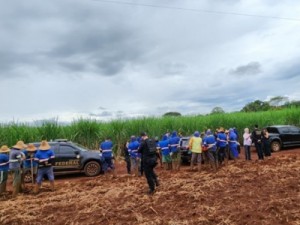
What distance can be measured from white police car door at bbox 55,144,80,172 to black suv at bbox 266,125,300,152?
45.1 feet

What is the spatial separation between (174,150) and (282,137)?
1125 centimetres

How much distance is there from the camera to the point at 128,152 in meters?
16.4

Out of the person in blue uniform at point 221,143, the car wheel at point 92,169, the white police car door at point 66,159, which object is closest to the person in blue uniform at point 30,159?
the white police car door at point 66,159

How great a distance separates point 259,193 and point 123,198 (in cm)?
367

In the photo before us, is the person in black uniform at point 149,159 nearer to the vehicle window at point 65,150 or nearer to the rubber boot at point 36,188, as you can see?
the rubber boot at point 36,188

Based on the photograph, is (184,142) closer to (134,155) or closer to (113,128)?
(134,155)

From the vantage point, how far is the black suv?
24406 mm

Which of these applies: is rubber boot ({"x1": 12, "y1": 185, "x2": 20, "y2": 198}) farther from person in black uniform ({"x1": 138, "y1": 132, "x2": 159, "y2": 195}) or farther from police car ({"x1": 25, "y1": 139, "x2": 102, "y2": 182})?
person in black uniform ({"x1": 138, "y1": 132, "x2": 159, "y2": 195})

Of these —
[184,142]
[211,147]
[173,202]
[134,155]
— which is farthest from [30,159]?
[184,142]

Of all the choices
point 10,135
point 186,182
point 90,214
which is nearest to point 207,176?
point 186,182

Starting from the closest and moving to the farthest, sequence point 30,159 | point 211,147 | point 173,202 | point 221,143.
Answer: point 173,202, point 30,159, point 211,147, point 221,143

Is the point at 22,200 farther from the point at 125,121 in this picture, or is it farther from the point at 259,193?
the point at 125,121

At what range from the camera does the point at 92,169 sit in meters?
16.4

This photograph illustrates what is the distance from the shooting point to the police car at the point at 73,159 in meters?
16.0
